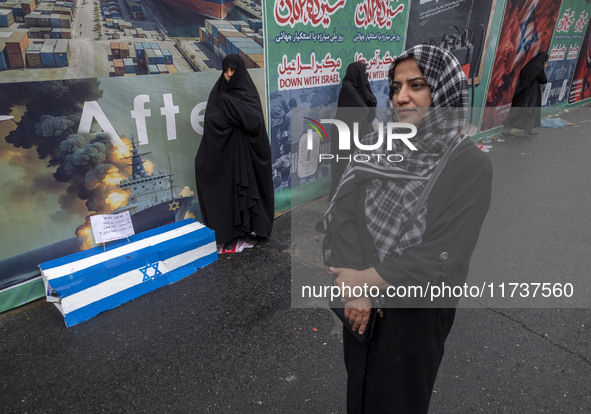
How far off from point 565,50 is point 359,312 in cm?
1354

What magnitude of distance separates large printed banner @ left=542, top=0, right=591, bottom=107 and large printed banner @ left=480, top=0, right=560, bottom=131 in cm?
78

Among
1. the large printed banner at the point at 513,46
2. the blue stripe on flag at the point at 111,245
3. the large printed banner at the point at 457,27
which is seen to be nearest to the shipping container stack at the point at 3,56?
the blue stripe on flag at the point at 111,245

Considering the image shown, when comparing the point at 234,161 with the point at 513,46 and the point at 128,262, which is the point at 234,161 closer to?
the point at 128,262

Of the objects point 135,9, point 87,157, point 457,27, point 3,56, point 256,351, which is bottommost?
point 256,351

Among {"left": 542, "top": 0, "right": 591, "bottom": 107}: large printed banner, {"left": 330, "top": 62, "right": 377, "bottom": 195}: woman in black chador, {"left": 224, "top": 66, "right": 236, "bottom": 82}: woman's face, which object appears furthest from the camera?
{"left": 542, "top": 0, "right": 591, "bottom": 107}: large printed banner

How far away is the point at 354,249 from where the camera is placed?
131cm

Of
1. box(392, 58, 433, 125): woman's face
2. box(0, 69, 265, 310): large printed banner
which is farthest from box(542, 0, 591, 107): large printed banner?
box(392, 58, 433, 125): woman's face

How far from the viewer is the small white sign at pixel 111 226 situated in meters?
3.31

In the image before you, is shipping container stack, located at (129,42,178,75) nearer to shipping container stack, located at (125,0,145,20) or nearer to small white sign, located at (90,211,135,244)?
shipping container stack, located at (125,0,145,20)

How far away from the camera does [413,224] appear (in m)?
1.24

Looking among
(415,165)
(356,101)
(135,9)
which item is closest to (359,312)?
(415,165)

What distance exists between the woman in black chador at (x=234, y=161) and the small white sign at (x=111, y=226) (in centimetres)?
71

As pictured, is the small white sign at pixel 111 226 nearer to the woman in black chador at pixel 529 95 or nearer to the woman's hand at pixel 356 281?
the woman's hand at pixel 356 281

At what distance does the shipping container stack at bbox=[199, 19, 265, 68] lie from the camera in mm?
3682
